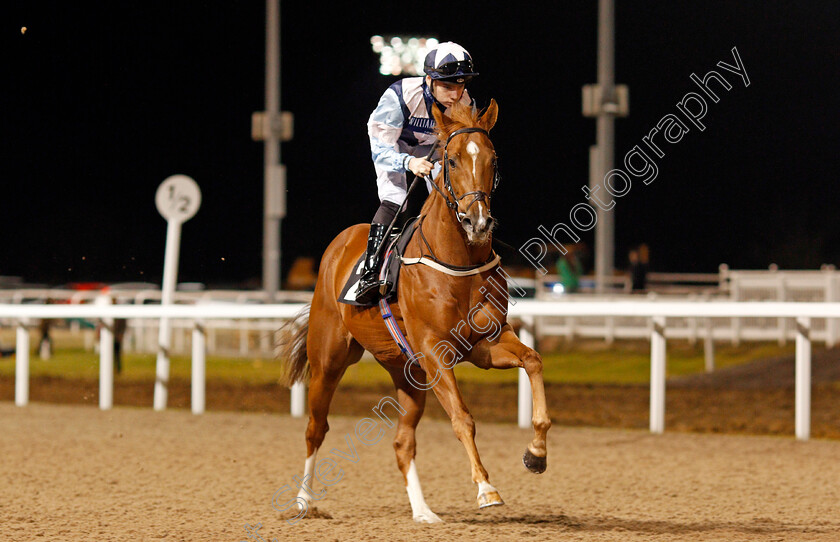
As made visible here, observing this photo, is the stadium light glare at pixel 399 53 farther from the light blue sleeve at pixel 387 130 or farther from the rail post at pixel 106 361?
the light blue sleeve at pixel 387 130

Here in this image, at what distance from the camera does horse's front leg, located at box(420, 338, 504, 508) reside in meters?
4.09

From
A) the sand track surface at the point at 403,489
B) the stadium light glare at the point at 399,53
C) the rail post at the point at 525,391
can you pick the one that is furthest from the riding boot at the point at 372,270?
the stadium light glare at the point at 399,53

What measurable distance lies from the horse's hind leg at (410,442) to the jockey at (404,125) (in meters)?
0.51

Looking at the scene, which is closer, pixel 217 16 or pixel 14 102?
pixel 14 102

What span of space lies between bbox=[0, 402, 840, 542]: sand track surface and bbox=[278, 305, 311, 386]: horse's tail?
2.25ft

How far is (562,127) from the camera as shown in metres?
34.1

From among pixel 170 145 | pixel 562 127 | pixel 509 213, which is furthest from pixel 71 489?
pixel 562 127

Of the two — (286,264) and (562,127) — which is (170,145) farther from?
(286,264)

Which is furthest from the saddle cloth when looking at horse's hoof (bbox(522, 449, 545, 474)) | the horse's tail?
horse's hoof (bbox(522, 449, 545, 474))

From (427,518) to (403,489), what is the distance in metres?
1.20

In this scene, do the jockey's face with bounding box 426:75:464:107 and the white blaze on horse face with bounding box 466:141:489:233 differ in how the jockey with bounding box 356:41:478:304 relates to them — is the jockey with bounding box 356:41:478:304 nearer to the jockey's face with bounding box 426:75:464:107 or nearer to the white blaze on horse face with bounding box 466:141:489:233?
the jockey's face with bounding box 426:75:464:107

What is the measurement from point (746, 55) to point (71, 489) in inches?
979

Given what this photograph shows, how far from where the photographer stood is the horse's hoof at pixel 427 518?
4758 mm

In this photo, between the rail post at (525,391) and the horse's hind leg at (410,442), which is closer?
the horse's hind leg at (410,442)
